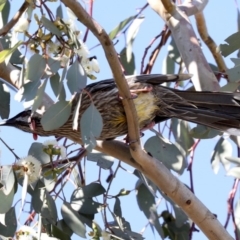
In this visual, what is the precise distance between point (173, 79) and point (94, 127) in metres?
0.61

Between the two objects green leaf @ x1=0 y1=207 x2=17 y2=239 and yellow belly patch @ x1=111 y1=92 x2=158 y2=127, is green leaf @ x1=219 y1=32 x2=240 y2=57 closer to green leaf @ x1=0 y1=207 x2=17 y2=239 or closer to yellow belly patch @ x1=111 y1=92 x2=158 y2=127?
yellow belly patch @ x1=111 y1=92 x2=158 y2=127

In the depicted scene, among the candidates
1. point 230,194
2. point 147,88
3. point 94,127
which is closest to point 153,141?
point 147,88

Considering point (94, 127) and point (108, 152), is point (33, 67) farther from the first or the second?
point (108, 152)

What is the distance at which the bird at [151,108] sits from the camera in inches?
102

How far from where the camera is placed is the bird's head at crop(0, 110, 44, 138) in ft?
8.89

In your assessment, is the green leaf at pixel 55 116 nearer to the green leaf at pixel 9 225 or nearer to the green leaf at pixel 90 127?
the green leaf at pixel 90 127

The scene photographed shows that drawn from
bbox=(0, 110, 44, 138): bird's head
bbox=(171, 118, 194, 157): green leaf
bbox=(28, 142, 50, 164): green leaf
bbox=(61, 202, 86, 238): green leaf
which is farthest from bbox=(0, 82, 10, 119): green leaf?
bbox=(171, 118, 194, 157): green leaf

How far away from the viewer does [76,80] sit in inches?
83.3

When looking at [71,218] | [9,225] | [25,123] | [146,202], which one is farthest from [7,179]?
[146,202]

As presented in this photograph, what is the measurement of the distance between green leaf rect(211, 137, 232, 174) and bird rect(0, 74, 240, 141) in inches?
13.1

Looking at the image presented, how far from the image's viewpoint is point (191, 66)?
2.72 meters

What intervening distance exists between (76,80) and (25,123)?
695mm

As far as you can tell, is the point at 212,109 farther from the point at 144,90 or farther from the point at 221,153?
the point at 221,153

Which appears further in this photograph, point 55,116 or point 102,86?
point 102,86
